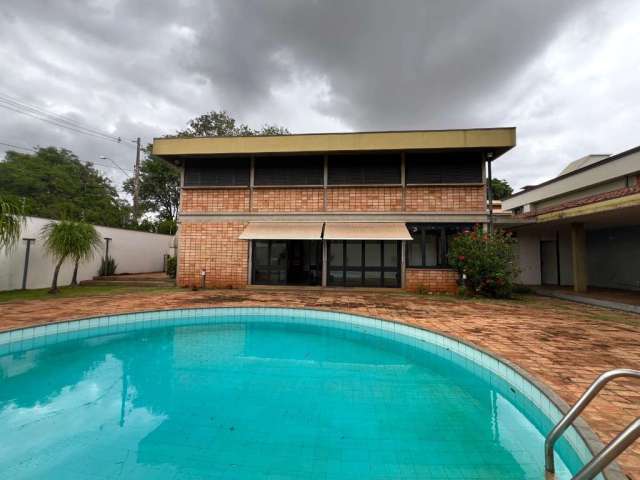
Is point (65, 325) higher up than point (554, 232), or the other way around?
point (554, 232)

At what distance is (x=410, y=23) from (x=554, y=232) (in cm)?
1422

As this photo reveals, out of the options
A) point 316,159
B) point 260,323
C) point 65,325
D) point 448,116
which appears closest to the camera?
point 65,325

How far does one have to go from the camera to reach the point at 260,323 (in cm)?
953

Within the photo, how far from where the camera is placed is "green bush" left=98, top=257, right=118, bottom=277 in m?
17.7

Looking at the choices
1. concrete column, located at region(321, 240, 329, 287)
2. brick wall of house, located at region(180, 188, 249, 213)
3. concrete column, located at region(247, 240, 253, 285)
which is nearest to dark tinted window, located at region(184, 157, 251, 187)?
brick wall of house, located at region(180, 188, 249, 213)

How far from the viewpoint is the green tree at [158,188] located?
3234cm

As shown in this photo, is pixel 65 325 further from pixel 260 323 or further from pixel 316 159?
pixel 316 159

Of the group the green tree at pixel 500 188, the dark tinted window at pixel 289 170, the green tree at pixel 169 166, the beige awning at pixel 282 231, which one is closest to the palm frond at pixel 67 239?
the beige awning at pixel 282 231

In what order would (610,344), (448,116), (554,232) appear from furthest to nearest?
(448,116) < (554,232) < (610,344)

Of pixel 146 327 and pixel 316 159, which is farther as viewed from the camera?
pixel 316 159

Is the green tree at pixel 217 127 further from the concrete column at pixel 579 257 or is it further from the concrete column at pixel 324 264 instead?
the concrete column at pixel 579 257

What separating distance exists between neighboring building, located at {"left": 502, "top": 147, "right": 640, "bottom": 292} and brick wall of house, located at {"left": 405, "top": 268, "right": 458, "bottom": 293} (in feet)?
14.7

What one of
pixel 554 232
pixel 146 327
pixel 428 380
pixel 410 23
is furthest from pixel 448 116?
pixel 146 327

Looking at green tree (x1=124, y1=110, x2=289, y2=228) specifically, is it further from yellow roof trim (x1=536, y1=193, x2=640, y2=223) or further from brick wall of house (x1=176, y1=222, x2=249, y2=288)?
yellow roof trim (x1=536, y1=193, x2=640, y2=223)
